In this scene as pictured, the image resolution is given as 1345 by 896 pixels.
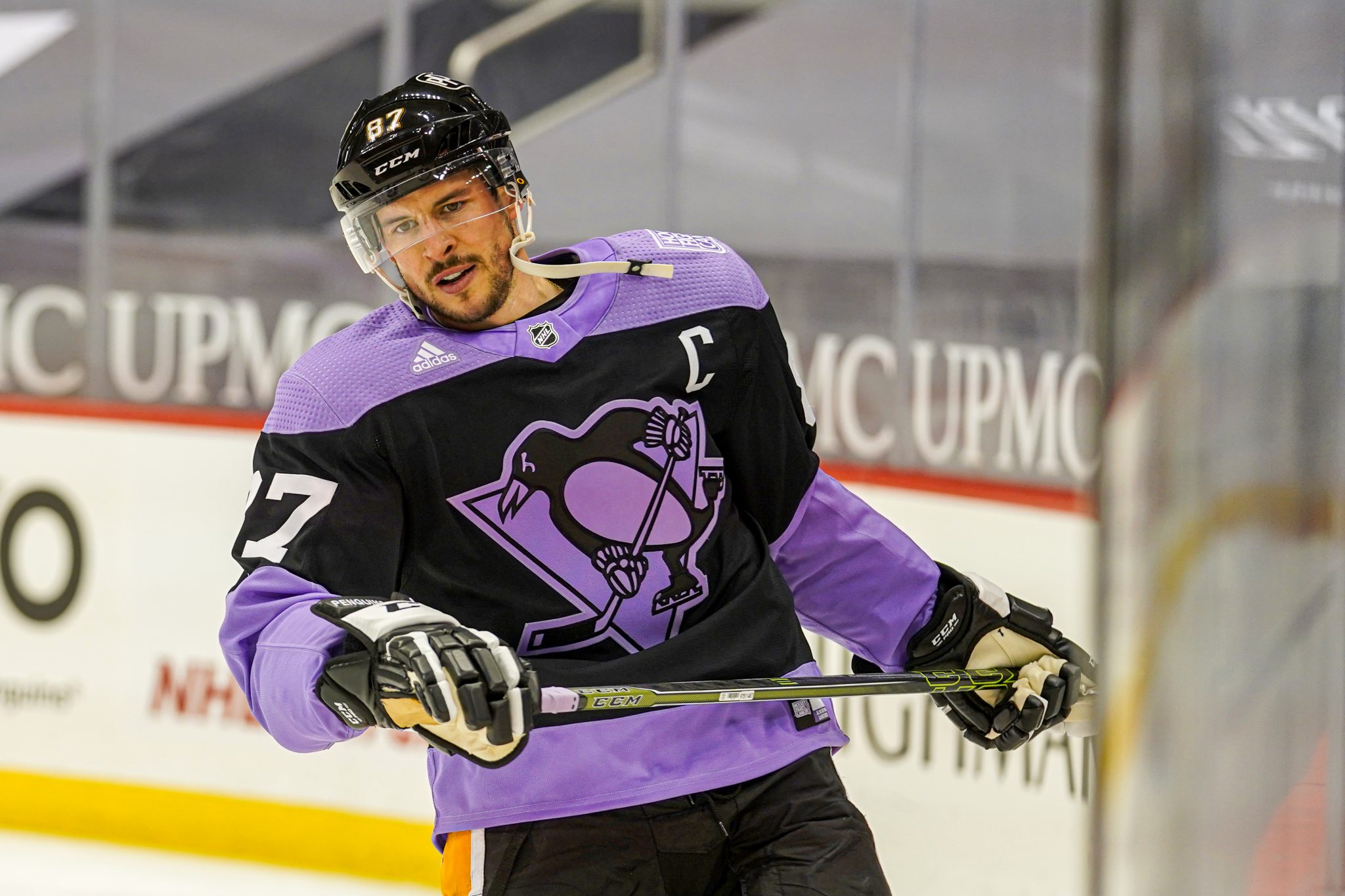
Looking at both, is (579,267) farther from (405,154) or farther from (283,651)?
(283,651)

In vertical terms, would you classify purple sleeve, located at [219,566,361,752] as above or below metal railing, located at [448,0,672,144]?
below

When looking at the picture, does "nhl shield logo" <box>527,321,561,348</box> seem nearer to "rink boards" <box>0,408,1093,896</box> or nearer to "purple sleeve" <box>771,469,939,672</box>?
"purple sleeve" <box>771,469,939,672</box>

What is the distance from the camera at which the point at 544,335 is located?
1535 millimetres

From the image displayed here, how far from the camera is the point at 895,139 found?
10.8 feet

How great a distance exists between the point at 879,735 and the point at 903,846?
26cm

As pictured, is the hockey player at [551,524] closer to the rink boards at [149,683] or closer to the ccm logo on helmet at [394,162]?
the ccm logo on helmet at [394,162]

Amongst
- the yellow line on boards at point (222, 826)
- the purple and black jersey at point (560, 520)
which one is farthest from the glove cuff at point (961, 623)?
the yellow line on boards at point (222, 826)

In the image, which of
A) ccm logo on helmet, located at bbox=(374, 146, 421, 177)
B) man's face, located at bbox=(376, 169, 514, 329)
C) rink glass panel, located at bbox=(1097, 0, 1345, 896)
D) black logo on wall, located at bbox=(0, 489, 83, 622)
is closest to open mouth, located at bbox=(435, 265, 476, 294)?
man's face, located at bbox=(376, 169, 514, 329)

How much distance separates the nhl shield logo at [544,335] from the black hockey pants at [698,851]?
44cm

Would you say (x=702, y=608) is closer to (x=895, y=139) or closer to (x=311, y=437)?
(x=311, y=437)

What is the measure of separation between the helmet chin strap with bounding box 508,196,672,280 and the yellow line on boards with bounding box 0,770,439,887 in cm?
222

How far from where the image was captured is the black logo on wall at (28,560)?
394 cm

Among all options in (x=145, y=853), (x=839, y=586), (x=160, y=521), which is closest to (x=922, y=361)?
(x=839, y=586)

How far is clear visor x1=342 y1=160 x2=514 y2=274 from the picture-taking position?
61.7 inches
